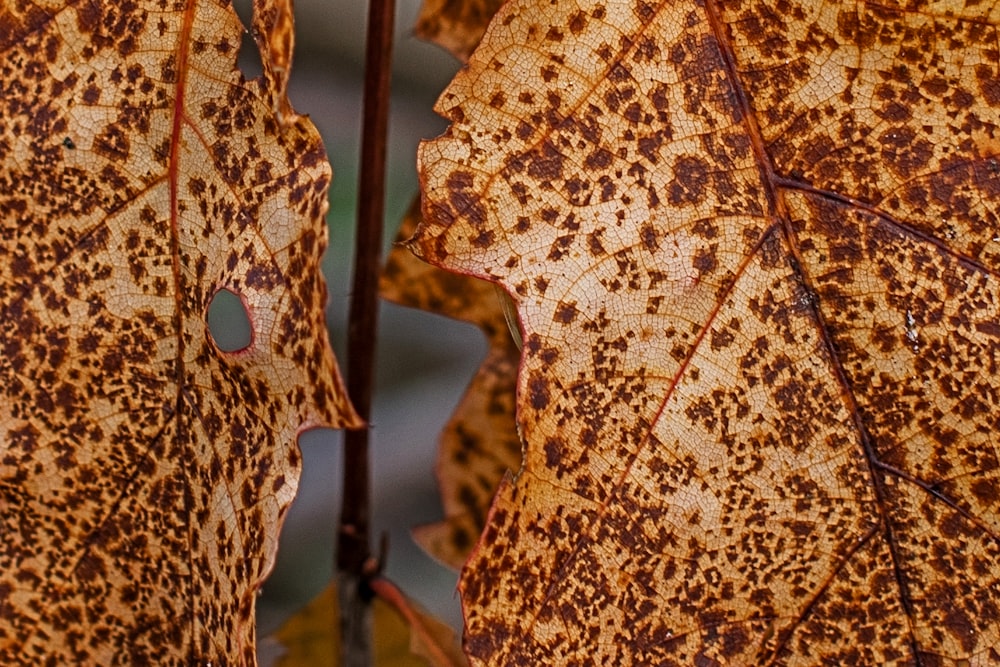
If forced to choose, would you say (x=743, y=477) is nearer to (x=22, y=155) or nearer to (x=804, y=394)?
(x=804, y=394)

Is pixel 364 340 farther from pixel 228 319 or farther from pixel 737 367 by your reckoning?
pixel 228 319

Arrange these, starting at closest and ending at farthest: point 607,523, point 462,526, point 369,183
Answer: point 607,523, point 369,183, point 462,526

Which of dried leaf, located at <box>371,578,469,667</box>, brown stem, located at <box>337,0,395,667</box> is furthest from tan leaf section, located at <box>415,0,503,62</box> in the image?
dried leaf, located at <box>371,578,469,667</box>

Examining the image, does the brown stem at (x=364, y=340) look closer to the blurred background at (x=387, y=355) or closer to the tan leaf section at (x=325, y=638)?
the tan leaf section at (x=325, y=638)

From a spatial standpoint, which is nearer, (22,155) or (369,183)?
(22,155)

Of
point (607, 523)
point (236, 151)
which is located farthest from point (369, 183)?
point (607, 523)

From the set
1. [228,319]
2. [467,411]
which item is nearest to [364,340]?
[467,411]

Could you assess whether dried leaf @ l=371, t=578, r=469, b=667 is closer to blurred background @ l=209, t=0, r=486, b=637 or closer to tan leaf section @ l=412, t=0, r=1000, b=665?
tan leaf section @ l=412, t=0, r=1000, b=665
